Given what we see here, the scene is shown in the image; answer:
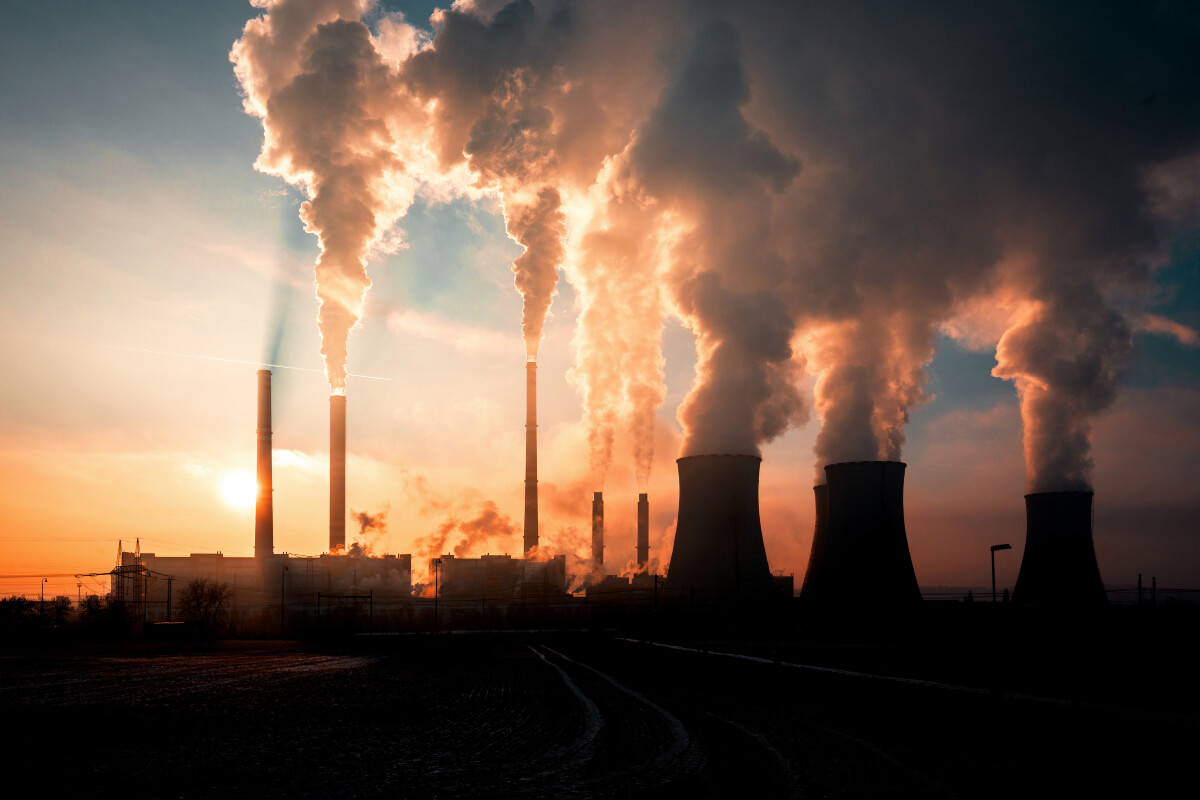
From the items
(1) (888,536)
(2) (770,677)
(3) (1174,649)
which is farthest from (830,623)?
(2) (770,677)

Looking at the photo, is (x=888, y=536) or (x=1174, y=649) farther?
(x=888, y=536)

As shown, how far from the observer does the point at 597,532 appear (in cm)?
5972

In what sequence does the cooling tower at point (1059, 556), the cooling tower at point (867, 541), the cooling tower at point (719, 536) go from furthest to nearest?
the cooling tower at point (1059, 556) < the cooling tower at point (719, 536) < the cooling tower at point (867, 541)

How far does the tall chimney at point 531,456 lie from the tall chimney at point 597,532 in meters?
6.94

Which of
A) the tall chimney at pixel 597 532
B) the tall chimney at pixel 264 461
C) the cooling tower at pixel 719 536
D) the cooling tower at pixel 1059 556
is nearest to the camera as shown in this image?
the cooling tower at pixel 719 536

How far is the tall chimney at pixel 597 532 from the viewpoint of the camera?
5894 centimetres

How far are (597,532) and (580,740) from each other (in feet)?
174

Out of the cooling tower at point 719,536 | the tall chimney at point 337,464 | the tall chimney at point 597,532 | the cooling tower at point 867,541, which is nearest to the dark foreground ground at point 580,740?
the cooling tower at point 719,536

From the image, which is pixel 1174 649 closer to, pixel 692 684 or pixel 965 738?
pixel 692 684

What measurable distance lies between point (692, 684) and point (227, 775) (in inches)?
335

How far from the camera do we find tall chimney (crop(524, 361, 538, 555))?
48.6m

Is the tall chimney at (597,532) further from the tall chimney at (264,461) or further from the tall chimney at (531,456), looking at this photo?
the tall chimney at (264,461)

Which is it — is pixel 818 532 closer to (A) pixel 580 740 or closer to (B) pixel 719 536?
(B) pixel 719 536

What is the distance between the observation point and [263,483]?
1828 inches
